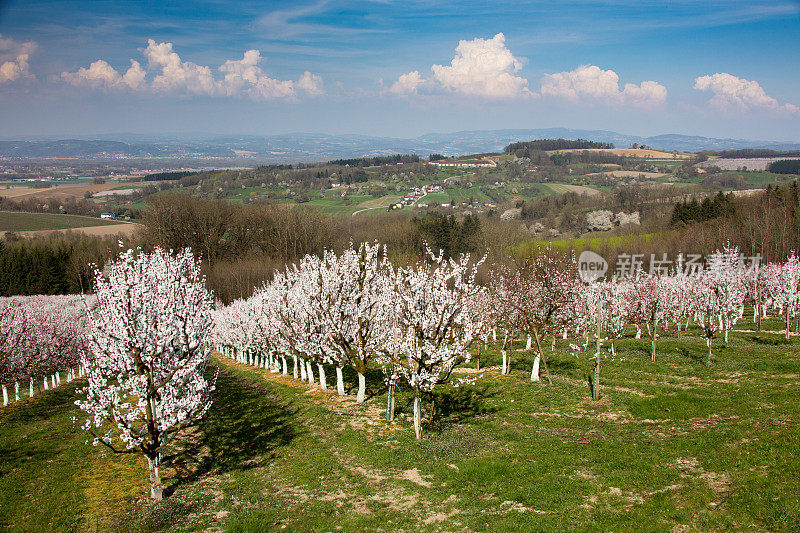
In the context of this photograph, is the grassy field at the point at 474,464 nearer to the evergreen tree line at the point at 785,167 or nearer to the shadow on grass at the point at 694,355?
the shadow on grass at the point at 694,355

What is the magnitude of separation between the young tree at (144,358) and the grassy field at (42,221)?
120 meters

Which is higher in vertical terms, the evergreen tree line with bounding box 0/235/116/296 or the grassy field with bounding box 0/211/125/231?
the grassy field with bounding box 0/211/125/231

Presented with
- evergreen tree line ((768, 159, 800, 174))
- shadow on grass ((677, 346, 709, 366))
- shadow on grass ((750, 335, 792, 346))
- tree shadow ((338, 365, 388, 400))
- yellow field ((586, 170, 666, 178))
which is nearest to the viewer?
tree shadow ((338, 365, 388, 400))

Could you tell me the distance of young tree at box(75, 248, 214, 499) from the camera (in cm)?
1415

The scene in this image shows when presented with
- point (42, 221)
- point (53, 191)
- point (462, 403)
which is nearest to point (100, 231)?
point (42, 221)

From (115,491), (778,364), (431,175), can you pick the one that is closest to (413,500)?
(115,491)

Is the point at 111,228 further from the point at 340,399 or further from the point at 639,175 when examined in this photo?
the point at 639,175

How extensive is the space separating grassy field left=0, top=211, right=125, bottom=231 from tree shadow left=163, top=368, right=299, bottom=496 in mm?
110988

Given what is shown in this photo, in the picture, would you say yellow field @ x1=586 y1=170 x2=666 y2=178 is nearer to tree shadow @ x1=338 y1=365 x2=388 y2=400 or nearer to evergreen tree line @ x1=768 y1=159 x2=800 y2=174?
evergreen tree line @ x1=768 y1=159 x2=800 y2=174

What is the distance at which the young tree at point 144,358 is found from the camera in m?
14.1

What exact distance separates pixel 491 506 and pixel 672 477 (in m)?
5.06

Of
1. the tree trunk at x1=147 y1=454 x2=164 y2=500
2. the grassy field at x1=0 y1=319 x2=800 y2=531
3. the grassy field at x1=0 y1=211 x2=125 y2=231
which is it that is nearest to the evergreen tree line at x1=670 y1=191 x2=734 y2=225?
the grassy field at x1=0 y1=319 x2=800 y2=531

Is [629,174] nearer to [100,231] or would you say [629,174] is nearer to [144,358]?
[100,231]

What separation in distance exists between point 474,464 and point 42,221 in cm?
13953
